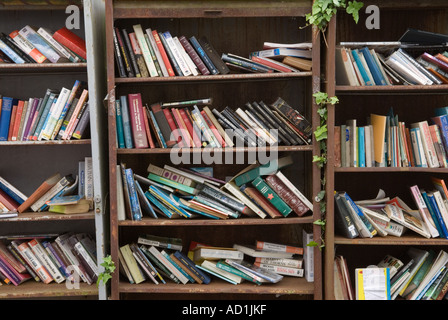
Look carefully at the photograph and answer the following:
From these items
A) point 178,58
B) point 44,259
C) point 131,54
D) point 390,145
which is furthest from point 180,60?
point 44,259

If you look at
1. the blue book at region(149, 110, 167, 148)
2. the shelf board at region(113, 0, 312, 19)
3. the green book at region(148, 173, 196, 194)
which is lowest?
the green book at region(148, 173, 196, 194)

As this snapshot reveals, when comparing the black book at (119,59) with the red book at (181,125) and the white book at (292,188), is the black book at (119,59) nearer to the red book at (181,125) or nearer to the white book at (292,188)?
the red book at (181,125)

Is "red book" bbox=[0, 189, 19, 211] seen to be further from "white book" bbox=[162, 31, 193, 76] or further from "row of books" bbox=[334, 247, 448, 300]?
"row of books" bbox=[334, 247, 448, 300]

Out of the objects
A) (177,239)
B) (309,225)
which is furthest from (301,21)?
(177,239)

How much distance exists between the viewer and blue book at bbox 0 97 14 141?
8.18ft

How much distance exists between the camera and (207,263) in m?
2.51

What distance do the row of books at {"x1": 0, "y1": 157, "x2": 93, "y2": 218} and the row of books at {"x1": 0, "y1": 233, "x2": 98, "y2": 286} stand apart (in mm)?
194

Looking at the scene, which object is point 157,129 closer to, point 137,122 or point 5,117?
point 137,122

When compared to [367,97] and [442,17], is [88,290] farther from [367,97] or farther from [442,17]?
[442,17]

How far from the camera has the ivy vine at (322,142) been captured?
91.0 inches

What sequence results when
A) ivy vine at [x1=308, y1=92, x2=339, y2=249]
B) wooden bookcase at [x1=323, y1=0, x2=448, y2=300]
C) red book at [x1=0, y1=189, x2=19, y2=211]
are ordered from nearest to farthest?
1. ivy vine at [x1=308, y1=92, x2=339, y2=249]
2. red book at [x1=0, y1=189, x2=19, y2=211]
3. wooden bookcase at [x1=323, y1=0, x2=448, y2=300]

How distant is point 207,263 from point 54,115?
1.16 meters

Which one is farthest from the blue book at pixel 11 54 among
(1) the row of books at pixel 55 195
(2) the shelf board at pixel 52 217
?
(2) the shelf board at pixel 52 217

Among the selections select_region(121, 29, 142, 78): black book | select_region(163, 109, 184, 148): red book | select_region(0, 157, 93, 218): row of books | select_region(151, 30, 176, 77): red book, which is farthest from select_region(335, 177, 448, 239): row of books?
select_region(0, 157, 93, 218): row of books
